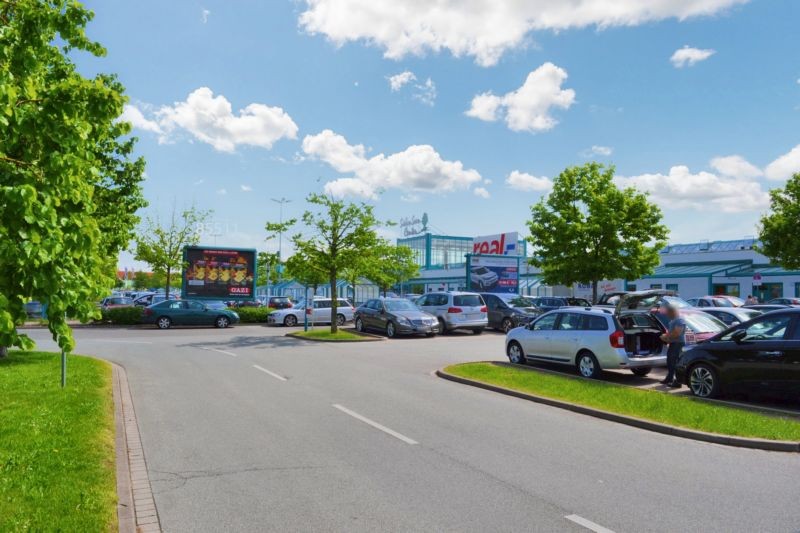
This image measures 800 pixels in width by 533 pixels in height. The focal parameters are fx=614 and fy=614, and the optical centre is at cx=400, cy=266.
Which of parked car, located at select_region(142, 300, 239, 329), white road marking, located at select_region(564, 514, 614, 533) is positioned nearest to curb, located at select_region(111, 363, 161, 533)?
white road marking, located at select_region(564, 514, 614, 533)

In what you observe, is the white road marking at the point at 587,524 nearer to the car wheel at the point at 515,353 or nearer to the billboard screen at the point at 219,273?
the car wheel at the point at 515,353

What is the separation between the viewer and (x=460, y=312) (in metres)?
26.5

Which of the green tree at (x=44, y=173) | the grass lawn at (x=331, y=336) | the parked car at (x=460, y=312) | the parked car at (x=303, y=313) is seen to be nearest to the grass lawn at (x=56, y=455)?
the green tree at (x=44, y=173)

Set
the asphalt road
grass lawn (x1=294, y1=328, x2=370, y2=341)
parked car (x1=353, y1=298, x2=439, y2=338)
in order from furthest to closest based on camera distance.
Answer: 1. parked car (x1=353, y1=298, x2=439, y2=338)
2. grass lawn (x1=294, y1=328, x2=370, y2=341)
3. the asphalt road

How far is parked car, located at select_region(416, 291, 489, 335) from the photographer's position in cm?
2644

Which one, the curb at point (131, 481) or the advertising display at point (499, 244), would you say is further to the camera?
the advertising display at point (499, 244)

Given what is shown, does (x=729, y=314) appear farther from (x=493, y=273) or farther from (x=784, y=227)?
(x=493, y=273)

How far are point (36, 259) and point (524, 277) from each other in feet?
214

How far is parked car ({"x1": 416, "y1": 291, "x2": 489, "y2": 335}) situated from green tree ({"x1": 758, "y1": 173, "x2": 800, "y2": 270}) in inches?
610

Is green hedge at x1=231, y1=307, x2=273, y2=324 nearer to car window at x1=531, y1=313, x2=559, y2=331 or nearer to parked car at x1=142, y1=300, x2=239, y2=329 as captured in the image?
parked car at x1=142, y1=300, x2=239, y2=329

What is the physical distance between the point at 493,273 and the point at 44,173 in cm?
4499

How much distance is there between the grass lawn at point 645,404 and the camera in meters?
8.18

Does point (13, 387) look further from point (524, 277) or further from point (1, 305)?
point (524, 277)

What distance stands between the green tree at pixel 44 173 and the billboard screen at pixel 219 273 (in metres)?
30.3
